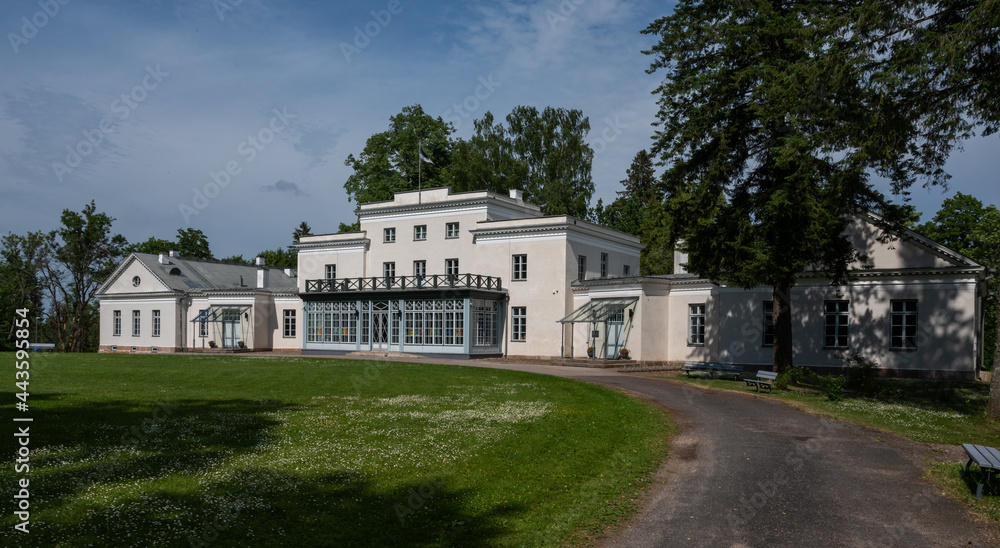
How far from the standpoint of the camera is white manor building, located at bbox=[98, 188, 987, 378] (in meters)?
28.3

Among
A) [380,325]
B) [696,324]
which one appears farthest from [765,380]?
[380,325]

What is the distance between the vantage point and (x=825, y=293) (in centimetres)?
2997

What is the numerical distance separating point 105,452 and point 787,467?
9767mm

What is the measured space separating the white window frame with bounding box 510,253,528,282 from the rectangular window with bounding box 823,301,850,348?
1526 cm

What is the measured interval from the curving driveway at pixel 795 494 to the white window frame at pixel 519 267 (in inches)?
982

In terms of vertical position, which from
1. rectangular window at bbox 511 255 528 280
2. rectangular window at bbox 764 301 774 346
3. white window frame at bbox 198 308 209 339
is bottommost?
white window frame at bbox 198 308 209 339

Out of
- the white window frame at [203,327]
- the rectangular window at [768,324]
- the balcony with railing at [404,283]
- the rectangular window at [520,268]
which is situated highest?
the rectangular window at [520,268]

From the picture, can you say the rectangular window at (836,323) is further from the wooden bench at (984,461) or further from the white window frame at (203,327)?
the white window frame at (203,327)

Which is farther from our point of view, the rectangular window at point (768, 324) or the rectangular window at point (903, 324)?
the rectangular window at point (768, 324)

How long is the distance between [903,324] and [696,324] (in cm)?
884

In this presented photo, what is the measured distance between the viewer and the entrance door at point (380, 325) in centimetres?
4222

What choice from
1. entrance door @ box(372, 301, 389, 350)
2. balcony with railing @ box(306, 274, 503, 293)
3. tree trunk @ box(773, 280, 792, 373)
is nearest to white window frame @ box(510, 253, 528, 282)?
balcony with railing @ box(306, 274, 503, 293)

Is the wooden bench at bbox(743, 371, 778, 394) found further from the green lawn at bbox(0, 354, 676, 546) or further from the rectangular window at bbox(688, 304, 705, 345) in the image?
the rectangular window at bbox(688, 304, 705, 345)

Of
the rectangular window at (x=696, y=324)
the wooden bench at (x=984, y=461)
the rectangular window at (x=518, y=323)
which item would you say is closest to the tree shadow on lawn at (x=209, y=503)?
the wooden bench at (x=984, y=461)
